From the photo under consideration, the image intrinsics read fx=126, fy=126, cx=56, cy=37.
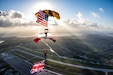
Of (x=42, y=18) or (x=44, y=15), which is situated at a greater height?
(x=44, y=15)

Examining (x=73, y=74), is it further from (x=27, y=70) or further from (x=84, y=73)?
(x=27, y=70)

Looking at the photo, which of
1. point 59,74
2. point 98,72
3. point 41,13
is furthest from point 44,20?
point 98,72

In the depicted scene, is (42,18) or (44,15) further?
(44,15)

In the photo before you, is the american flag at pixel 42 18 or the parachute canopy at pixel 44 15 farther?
the parachute canopy at pixel 44 15

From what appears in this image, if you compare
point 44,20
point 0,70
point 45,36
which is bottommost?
point 0,70

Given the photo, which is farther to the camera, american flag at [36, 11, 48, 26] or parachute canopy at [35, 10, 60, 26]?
parachute canopy at [35, 10, 60, 26]

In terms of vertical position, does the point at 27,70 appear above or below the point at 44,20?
below

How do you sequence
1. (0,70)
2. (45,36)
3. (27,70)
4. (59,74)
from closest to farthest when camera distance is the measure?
(45,36)
(59,74)
(27,70)
(0,70)

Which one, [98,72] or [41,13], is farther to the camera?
[98,72]
